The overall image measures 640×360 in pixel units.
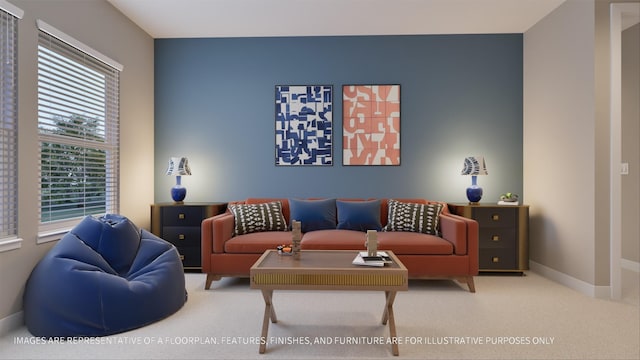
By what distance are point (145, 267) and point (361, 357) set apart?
1.84m

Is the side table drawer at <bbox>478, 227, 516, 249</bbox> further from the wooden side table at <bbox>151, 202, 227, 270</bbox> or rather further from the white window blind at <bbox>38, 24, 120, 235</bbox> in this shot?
the white window blind at <bbox>38, 24, 120, 235</bbox>

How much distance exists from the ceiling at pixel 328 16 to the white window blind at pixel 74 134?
888 mm

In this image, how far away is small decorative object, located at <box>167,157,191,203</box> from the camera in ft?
13.4

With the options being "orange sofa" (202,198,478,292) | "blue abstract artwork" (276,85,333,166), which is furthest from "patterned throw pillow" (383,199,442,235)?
"blue abstract artwork" (276,85,333,166)

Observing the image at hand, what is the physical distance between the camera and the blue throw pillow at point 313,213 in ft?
12.7

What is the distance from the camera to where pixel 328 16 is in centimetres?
386

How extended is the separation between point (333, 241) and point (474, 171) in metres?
1.89

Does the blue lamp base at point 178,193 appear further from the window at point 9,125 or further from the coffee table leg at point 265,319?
the coffee table leg at point 265,319

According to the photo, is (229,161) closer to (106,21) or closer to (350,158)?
(350,158)

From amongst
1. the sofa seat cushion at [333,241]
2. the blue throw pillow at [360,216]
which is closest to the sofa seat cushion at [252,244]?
the sofa seat cushion at [333,241]

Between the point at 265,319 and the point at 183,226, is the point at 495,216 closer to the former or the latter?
the point at 265,319

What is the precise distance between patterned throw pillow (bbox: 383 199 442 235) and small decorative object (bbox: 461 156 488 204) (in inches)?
19.9

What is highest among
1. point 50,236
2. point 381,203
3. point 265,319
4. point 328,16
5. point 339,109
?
point 328,16

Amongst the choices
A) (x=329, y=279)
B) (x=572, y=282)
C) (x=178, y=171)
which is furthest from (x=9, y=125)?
(x=572, y=282)
